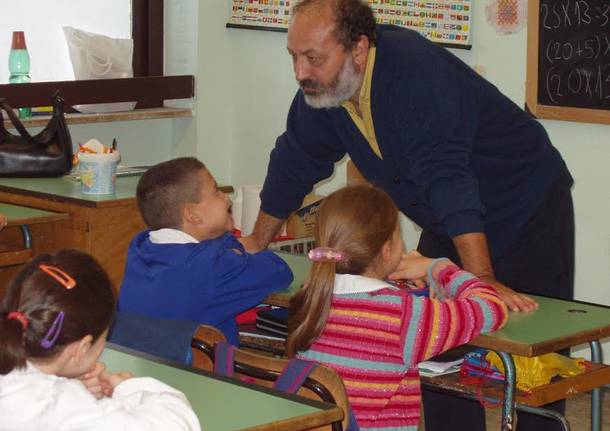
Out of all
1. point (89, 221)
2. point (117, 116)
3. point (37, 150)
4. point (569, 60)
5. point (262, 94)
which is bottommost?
point (89, 221)

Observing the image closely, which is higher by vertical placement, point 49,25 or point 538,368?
point 49,25

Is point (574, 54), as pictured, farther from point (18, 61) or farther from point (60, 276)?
point (60, 276)

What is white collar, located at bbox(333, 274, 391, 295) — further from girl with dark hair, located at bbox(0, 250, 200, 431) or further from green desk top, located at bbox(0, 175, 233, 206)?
green desk top, located at bbox(0, 175, 233, 206)

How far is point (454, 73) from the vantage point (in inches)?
117

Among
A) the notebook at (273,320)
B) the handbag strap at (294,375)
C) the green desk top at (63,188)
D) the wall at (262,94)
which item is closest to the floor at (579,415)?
the wall at (262,94)

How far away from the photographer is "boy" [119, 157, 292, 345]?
279 centimetres

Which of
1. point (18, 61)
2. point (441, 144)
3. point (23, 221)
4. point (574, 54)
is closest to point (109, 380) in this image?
point (441, 144)

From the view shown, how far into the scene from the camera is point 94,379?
195cm

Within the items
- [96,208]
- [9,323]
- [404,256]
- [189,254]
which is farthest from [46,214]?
[9,323]

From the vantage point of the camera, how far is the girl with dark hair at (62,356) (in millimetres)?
1722

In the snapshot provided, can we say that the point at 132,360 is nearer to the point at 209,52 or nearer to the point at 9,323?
the point at 9,323

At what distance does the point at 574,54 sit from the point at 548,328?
2006 millimetres

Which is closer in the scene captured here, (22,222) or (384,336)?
(384,336)

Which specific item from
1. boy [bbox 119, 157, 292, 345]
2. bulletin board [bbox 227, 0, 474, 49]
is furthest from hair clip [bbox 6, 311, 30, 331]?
bulletin board [bbox 227, 0, 474, 49]
